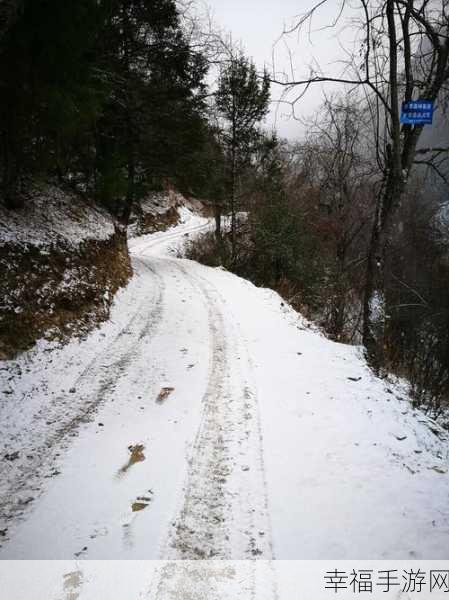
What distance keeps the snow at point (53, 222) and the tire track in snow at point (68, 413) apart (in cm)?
228

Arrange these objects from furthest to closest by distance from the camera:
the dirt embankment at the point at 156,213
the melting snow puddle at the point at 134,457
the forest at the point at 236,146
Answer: the dirt embankment at the point at 156,213
the forest at the point at 236,146
the melting snow puddle at the point at 134,457

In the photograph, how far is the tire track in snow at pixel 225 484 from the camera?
103 inches

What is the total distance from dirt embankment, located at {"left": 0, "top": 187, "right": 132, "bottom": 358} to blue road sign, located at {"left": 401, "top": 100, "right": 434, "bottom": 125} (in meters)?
6.93

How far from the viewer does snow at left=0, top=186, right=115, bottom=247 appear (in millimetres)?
6047

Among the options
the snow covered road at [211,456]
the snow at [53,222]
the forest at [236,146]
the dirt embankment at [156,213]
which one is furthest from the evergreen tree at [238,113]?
the snow covered road at [211,456]

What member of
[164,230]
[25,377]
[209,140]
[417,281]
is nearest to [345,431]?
[25,377]

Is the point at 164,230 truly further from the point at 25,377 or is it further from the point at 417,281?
the point at 25,377

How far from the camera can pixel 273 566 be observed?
2463 millimetres

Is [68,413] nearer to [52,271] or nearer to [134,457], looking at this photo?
[134,457]

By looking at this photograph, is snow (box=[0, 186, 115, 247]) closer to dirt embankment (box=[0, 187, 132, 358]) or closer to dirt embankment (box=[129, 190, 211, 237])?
dirt embankment (box=[0, 187, 132, 358])

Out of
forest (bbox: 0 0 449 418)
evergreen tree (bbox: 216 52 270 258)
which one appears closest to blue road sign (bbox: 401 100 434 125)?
forest (bbox: 0 0 449 418)

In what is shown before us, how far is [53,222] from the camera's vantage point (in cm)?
711

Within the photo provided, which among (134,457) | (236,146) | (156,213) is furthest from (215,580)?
(156,213)

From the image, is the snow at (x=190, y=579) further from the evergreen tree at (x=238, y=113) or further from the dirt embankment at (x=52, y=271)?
the evergreen tree at (x=238, y=113)
